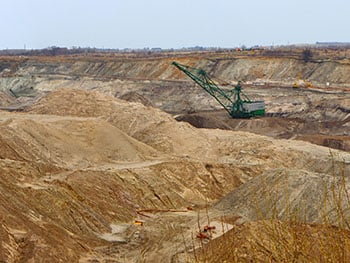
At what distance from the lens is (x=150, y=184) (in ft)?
79.6

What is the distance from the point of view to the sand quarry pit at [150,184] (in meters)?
14.8

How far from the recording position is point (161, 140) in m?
31.0

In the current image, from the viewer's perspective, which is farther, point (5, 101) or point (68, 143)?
point (5, 101)

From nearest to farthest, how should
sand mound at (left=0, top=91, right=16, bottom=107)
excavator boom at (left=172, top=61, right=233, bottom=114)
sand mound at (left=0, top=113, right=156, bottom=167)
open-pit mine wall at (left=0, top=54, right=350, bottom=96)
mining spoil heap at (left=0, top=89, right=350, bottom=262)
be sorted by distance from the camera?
mining spoil heap at (left=0, top=89, right=350, bottom=262) → sand mound at (left=0, top=113, right=156, bottom=167) → excavator boom at (left=172, top=61, right=233, bottom=114) → sand mound at (left=0, top=91, right=16, bottom=107) → open-pit mine wall at (left=0, top=54, right=350, bottom=96)

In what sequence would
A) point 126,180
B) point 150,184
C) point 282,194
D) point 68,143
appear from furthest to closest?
point 68,143 < point 150,184 < point 126,180 < point 282,194

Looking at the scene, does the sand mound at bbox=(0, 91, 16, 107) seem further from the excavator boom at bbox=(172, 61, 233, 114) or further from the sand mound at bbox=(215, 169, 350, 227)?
the sand mound at bbox=(215, 169, 350, 227)

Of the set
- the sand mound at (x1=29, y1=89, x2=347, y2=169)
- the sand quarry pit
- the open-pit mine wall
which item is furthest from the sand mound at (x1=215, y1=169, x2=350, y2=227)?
the open-pit mine wall

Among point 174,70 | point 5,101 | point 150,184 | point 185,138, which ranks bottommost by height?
point 150,184

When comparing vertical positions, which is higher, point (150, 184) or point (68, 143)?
point (68, 143)

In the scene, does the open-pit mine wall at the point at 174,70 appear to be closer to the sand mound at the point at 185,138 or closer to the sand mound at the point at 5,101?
the sand mound at the point at 5,101

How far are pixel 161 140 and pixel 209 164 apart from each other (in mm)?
4527

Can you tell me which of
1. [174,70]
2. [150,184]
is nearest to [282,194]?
[150,184]

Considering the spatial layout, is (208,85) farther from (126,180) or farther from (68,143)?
(126,180)

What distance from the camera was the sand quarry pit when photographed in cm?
1482
